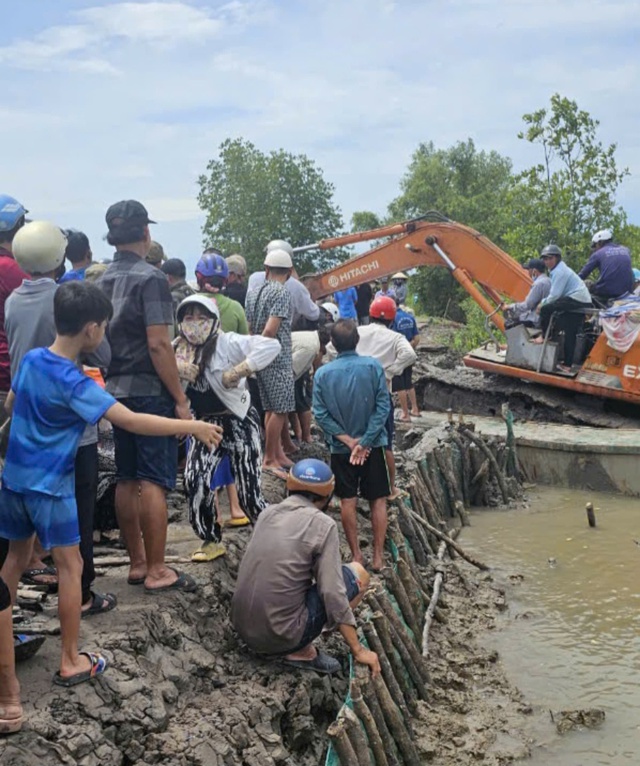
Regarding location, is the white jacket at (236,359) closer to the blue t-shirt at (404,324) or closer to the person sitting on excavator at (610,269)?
the blue t-shirt at (404,324)

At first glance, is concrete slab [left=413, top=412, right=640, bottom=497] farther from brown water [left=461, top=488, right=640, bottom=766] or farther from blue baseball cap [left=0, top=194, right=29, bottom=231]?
blue baseball cap [left=0, top=194, right=29, bottom=231]

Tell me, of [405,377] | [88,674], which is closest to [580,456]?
[405,377]

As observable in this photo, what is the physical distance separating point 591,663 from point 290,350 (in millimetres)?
3362

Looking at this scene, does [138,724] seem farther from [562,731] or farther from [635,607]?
[635,607]

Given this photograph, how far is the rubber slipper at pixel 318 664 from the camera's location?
4.86 meters

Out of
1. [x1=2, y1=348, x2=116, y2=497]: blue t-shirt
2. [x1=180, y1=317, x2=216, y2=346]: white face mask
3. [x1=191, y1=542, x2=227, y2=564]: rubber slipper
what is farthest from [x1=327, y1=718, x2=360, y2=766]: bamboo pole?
[x1=180, y1=317, x2=216, y2=346]: white face mask

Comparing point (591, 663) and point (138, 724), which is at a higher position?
point (138, 724)

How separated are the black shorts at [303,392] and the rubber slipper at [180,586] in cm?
365

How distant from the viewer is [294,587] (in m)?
4.68

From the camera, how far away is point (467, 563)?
8.41 meters

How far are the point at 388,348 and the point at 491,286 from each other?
507cm

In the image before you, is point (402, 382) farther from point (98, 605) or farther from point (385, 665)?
point (98, 605)

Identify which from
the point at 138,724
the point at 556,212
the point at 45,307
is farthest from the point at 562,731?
the point at 556,212

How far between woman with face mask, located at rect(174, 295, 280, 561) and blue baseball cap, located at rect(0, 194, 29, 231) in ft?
3.59
